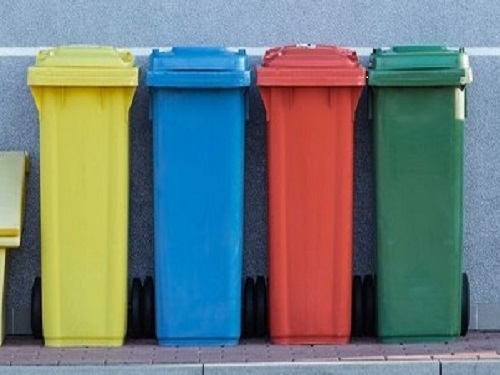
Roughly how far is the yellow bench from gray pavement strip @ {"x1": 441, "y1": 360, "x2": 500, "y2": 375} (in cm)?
237

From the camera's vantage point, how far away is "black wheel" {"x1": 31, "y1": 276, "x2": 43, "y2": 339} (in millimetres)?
9164

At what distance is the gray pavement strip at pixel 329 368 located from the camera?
27.2 ft

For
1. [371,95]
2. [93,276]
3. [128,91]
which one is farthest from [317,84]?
[93,276]

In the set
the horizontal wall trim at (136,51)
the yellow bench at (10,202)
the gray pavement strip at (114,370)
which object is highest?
Result: the horizontal wall trim at (136,51)

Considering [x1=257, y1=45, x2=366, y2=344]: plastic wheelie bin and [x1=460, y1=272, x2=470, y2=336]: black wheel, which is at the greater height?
[x1=257, y1=45, x2=366, y2=344]: plastic wheelie bin

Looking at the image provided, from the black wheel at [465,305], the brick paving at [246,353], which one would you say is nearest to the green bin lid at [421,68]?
the black wheel at [465,305]

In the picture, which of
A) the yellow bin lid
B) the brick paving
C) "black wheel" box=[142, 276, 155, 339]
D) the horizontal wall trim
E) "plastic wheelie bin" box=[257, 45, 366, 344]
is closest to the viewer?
the brick paving

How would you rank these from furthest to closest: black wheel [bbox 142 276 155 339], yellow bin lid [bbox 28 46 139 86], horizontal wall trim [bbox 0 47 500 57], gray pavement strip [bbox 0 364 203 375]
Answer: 1. horizontal wall trim [bbox 0 47 500 57]
2. black wheel [bbox 142 276 155 339]
3. yellow bin lid [bbox 28 46 139 86]
4. gray pavement strip [bbox 0 364 203 375]

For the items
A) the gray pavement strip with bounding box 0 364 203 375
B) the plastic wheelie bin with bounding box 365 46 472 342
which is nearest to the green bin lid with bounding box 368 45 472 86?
the plastic wheelie bin with bounding box 365 46 472 342

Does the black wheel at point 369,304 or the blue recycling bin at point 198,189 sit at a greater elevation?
the blue recycling bin at point 198,189

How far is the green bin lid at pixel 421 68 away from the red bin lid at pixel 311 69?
11 centimetres

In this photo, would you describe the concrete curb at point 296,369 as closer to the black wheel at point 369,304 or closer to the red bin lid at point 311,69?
the black wheel at point 369,304

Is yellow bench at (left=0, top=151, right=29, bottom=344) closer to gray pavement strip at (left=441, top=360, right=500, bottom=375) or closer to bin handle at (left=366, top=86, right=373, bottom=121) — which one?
bin handle at (left=366, top=86, right=373, bottom=121)

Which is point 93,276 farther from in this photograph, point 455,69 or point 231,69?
point 455,69
